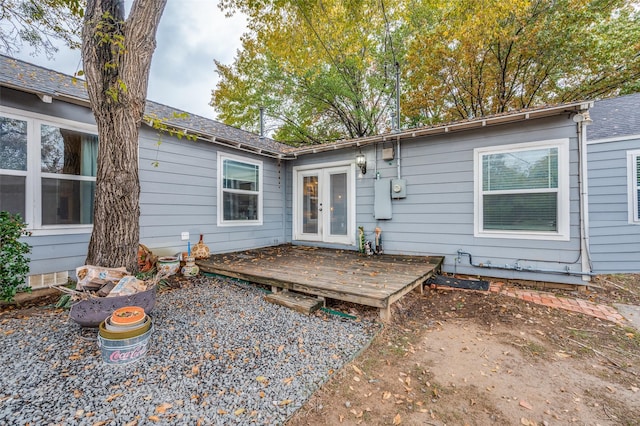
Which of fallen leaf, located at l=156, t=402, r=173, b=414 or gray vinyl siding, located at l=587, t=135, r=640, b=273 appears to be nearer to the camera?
fallen leaf, located at l=156, t=402, r=173, b=414

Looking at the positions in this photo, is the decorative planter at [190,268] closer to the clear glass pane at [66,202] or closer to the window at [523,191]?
the clear glass pane at [66,202]

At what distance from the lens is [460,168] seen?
15.9ft

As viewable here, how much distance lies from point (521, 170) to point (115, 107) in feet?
19.3

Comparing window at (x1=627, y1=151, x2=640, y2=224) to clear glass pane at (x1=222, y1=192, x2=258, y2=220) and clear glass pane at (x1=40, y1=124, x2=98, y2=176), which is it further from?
clear glass pane at (x1=40, y1=124, x2=98, y2=176)

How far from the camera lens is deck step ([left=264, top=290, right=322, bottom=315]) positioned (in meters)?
3.28

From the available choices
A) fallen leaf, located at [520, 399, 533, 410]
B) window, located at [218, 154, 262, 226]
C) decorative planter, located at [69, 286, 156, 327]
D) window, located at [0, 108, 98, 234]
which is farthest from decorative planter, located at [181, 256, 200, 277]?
fallen leaf, located at [520, 399, 533, 410]

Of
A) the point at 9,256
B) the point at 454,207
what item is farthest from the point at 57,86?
the point at 454,207

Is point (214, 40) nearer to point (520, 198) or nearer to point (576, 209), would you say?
point (520, 198)

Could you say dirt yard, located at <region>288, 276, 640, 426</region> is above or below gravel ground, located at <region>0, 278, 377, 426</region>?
below

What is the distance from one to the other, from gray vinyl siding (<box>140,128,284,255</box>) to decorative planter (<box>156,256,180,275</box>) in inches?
13.4

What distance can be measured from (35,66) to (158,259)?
3.57 meters

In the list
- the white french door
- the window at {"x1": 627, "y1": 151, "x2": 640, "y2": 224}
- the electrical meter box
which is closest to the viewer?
the window at {"x1": 627, "y1": 151, "x2": 640, "y2": 224}

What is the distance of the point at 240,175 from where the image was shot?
6.11 m

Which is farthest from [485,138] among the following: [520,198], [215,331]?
[215,331]
